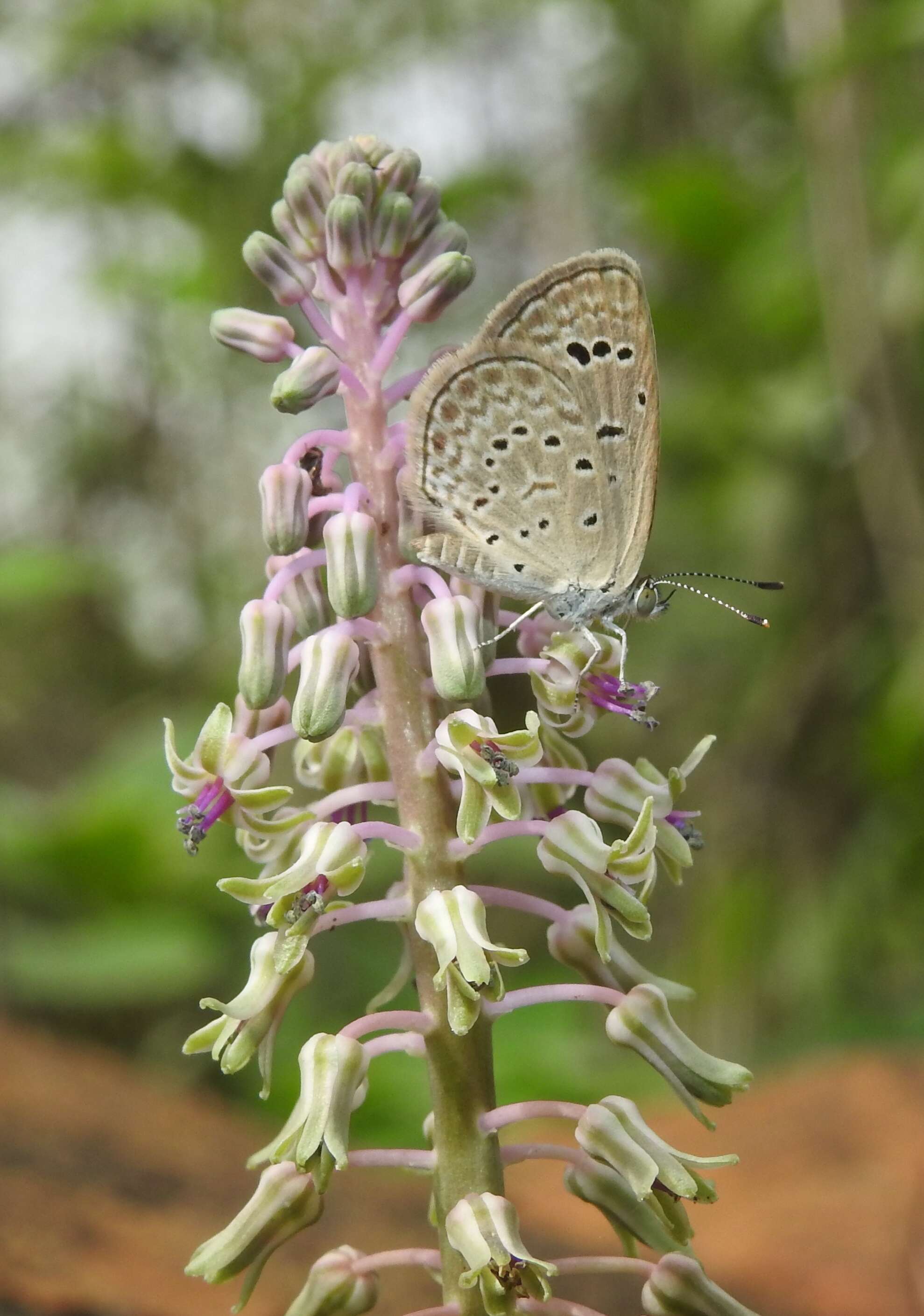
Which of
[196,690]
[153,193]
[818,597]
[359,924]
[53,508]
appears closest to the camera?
[818,597]

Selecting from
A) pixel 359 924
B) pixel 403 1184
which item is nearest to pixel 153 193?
pixel 359 924

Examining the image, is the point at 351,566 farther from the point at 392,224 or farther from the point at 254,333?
the point at 392,224

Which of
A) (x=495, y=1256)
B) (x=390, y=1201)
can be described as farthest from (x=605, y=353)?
(x=390, y=1201)

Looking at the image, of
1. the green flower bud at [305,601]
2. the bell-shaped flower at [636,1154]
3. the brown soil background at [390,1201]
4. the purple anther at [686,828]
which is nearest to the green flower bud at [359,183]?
the green flower bud at [305,601]

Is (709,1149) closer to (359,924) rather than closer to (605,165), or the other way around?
(359,924)

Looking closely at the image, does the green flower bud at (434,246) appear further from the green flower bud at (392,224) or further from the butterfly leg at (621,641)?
the butterfly leg at (621,641)

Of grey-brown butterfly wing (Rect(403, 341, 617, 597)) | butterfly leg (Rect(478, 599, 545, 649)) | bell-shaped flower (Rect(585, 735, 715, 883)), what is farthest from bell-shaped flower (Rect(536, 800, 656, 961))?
grey-brown butterfly wing (Rect(403, 341, 617, 597))
